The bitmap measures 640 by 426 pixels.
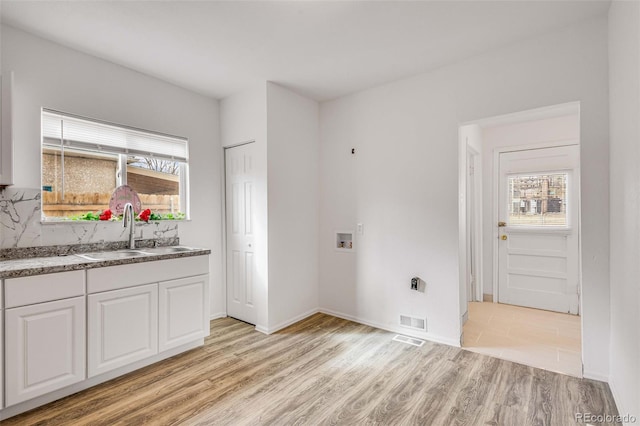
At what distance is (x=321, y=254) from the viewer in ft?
12.8

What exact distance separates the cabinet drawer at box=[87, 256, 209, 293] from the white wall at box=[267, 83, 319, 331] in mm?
803

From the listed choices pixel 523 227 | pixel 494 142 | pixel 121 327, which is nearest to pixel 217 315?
pixel 121 327

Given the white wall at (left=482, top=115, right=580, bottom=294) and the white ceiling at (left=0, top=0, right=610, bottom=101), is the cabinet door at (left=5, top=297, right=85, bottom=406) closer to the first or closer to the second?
the white ceiling at (left=0, top=0, right=610, bottom=101)

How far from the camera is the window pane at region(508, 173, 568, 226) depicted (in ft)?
12.7

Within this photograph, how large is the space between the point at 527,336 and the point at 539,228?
1567 mm

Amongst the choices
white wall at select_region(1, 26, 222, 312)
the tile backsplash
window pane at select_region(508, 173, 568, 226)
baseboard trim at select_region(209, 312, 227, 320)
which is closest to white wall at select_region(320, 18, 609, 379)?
baseboard trim at select_region(209, 312, 227, 320)

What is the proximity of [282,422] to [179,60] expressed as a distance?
119 inches

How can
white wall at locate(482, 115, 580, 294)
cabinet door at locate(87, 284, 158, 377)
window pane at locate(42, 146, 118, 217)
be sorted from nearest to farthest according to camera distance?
cabinet door at locate(87, 284, 158, 377) → window pane at locate(42, 146, 118, 217) → white wall at locate(482, 115, 580, 294)

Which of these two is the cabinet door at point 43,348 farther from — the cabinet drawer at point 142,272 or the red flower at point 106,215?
the red flower at point 106,215

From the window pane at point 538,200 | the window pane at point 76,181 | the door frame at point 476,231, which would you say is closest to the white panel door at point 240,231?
the window pane at point 76,181

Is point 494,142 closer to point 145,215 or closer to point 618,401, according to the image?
point 618,401

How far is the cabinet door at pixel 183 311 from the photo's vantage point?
2.57 meters

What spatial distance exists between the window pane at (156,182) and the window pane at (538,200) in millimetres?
4322

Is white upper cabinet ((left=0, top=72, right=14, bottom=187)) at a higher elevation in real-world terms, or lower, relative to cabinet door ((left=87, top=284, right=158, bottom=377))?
higher
